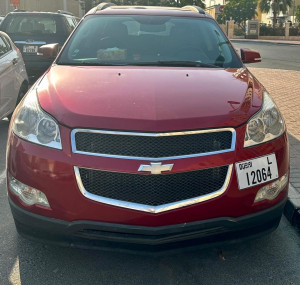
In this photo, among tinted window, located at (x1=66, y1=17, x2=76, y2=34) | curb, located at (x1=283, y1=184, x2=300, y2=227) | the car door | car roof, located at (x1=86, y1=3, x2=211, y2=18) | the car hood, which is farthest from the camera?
tinted window, located at (x1=66, y1=17, x2=76, y2=34)

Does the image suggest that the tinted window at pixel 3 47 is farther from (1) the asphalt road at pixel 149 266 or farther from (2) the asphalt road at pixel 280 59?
(2) the asphalt road at pixel 280 59

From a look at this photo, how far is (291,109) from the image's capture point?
8.08 m

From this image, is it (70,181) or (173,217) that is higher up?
(70,181)

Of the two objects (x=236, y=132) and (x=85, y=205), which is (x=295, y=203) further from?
(x=85, y=205)

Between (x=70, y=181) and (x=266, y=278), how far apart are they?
4.75 ft

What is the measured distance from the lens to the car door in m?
6.35

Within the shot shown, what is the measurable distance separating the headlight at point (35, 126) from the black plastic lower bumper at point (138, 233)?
47 cm

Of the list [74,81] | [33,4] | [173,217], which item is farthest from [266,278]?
[33,4]

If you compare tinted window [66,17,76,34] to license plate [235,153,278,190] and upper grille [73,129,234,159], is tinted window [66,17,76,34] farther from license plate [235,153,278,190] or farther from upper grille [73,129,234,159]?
license plate [235,153,278,190]

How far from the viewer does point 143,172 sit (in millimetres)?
2539

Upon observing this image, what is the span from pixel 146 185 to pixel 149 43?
204 cm

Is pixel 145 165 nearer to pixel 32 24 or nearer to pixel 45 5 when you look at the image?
pixel 32 24

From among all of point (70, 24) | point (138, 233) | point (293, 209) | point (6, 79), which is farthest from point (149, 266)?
point (70, 24)

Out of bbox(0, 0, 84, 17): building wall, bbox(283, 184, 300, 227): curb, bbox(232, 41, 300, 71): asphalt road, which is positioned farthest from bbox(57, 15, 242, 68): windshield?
bbox(0, 0, 84, 17): building wall
